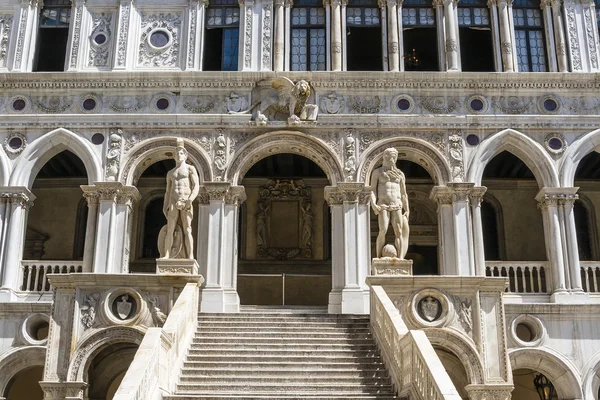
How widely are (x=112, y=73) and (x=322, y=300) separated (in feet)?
28.4

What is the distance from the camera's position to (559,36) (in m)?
21.5

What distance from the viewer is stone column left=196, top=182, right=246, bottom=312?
1931cm

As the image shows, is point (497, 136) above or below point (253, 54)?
below

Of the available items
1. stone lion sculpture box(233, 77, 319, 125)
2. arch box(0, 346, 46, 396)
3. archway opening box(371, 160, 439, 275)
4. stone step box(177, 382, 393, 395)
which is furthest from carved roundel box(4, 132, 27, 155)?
archway opening box(371, 160, 439, 275)

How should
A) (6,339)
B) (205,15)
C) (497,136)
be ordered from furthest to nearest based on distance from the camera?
1. (205,15)
2. (497,136)
3. (6,339)

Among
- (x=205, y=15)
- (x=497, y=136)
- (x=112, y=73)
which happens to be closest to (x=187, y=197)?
(x=112, y=73)

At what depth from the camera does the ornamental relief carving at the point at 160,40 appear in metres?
21.5

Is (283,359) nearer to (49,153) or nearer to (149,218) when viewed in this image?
(49,153)

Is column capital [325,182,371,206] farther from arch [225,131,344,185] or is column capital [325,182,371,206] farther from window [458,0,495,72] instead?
window [458,0,495,72]

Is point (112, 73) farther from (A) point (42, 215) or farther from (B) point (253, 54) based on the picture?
(A) point (42, 215)

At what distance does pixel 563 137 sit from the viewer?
2064 centimetres

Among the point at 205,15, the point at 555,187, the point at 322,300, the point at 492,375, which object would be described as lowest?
the point at 492,375

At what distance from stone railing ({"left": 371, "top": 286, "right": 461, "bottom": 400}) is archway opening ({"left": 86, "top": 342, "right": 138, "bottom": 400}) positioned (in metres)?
5.50

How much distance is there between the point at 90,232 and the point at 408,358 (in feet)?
33.0
